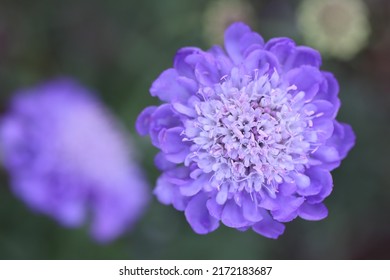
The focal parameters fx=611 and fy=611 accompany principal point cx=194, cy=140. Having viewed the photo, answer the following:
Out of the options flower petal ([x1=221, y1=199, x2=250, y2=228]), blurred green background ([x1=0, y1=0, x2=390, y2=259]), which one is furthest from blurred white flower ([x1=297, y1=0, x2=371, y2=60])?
flower petal ([x1=221, y1=199, x2=250, y2=228])

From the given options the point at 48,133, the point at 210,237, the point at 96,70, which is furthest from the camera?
the point at 96,70

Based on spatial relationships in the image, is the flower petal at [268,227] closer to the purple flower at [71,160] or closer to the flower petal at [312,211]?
the flower petal at [312,211]

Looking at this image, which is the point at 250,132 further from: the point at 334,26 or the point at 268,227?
the point at 334,26

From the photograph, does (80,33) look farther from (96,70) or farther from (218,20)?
(218,20)

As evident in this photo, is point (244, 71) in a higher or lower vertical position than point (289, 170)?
higher

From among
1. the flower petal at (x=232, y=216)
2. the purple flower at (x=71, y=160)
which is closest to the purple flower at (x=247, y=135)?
the flower petal at (x=232, y=216)
